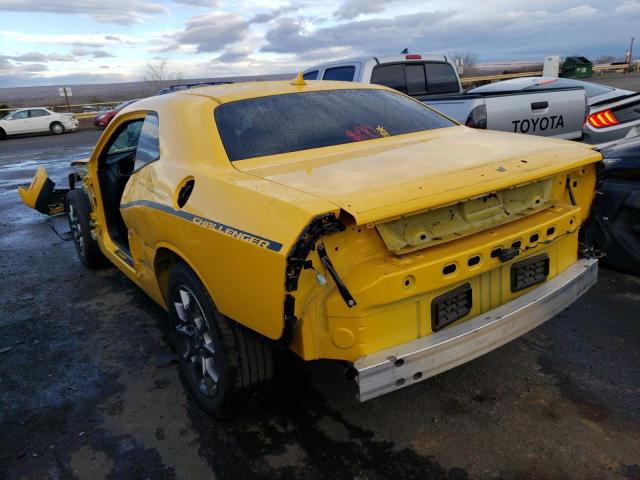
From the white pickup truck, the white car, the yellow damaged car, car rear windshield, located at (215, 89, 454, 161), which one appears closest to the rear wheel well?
the yellow damaged car

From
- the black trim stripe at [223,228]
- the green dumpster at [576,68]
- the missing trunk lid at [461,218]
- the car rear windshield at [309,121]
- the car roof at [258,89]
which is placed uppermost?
the car roof at [258,89]

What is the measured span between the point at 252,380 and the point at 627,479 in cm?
169

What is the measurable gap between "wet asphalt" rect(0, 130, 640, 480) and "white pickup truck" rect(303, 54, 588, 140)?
9.42 ft

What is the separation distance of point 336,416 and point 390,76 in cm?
585

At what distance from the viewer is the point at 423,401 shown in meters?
2.88

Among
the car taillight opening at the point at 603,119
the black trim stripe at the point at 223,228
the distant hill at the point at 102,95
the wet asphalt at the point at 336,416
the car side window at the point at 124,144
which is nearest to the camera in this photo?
the black trim stripe at the point at 223,228

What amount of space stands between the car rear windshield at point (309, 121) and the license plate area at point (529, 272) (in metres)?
1.19

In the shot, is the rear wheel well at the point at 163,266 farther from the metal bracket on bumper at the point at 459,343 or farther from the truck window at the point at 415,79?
the truck window at the point at 415,79

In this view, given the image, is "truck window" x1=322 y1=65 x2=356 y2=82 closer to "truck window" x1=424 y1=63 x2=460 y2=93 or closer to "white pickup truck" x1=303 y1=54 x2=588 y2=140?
"white pickup truck" x1=303 y1=54 x2=588 y2=140

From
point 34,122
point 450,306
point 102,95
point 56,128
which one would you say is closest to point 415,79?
point 450,306

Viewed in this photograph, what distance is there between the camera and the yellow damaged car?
213cm

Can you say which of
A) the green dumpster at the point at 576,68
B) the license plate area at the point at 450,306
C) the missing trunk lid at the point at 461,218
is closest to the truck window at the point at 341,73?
the missing trunk lid at the point at 461,218

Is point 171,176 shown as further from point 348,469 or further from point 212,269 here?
point 348,469

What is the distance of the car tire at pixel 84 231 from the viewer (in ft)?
16.9
